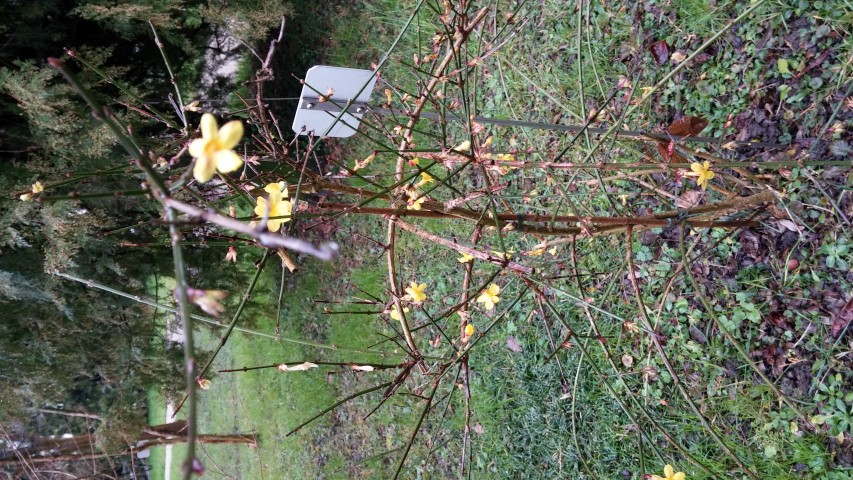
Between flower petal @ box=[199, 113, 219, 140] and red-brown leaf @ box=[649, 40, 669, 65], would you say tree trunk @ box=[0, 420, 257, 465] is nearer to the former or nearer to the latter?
red-brown leaf @ box=[649, 40, 669, 65]

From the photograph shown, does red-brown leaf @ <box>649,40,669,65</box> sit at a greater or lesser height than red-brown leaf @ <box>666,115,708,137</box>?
greater

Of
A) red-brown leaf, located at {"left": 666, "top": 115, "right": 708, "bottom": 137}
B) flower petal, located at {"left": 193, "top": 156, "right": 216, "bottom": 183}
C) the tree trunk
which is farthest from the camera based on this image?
the tree trunk

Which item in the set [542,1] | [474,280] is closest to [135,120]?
[474,280]

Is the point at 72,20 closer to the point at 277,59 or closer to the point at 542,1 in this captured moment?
the point at 277,59

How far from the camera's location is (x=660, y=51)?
285 cm

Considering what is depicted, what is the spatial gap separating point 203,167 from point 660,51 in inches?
101

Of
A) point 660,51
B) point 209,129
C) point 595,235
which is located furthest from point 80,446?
point 209,129

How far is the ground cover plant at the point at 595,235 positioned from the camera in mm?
1698

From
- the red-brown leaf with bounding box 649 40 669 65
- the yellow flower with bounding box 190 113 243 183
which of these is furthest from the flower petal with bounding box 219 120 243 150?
the red-brown leaf with bounding box 649 40 669 65

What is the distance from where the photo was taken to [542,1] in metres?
3.57

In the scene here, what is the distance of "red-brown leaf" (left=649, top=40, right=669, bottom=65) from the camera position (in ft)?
9.17

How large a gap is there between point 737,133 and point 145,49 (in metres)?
3.71

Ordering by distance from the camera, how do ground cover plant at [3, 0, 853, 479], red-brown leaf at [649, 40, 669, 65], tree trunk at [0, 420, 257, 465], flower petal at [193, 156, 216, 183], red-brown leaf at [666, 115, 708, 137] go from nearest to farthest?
flower petal at [193, 156, 216, 183] → ground cover plant at [3, 0, 853, 479] → red-brown leaf at [666, 115, 708, 137] → red-brown leaf at [649, 40, 669, 65] → tree trunk at [0, 420, 257, 465]

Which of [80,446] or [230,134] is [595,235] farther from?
[80,446]
